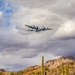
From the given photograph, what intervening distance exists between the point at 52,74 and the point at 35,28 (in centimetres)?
12301

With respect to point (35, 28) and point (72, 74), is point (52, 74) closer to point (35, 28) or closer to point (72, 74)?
point (72, 74)

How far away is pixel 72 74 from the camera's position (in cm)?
14250

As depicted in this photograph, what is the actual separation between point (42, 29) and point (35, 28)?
1592 mm

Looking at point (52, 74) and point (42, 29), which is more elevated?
point (52, 74)

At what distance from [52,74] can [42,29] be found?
123 m

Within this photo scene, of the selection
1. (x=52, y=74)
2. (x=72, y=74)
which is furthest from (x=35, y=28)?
(x=52, y=74)

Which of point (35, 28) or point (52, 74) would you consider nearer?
point (35, 28)

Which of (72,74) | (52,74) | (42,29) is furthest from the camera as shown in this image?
(52,74)

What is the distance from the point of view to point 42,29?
183 feet

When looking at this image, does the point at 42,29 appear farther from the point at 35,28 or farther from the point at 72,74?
the point at 72,74

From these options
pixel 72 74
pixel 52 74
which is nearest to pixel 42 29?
pixel 72 74

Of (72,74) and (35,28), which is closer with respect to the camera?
(35,28)

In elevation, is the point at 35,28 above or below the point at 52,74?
below

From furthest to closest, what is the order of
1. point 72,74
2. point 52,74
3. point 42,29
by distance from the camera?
point 52,74, point 72,74, point 42,29
